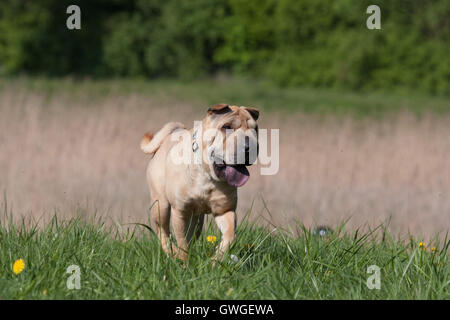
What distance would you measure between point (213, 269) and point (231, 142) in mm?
884

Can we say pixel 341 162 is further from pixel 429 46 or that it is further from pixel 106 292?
pixel 429 46

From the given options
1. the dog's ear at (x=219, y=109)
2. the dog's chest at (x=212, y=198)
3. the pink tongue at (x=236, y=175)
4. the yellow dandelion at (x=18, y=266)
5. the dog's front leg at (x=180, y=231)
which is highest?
the dog's ear at (x=219, y=109)

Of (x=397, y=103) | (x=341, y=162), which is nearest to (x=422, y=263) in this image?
(x=341, y=162)

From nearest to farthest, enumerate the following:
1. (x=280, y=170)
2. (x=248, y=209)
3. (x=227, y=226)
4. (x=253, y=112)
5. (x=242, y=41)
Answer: (x=253, y=112), (x=227, y=226), (x=248, y=209), (x=280, y=170), (x=242, y=41)

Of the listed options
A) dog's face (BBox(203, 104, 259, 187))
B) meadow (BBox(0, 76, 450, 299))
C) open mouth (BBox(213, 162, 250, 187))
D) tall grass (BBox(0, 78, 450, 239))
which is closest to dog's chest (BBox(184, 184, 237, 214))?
dog's face (BBox(203, 104, 259, 187))

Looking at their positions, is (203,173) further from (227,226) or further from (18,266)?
(18,266)

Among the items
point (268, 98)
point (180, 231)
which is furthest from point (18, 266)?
point (268, 98)

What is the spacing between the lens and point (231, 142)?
3.65m

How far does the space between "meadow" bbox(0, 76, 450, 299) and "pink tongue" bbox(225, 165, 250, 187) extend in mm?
617

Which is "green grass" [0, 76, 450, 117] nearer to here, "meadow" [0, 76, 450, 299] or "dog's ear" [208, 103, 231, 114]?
"meadow" [0, 76, 450, 299]

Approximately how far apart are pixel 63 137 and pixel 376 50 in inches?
619

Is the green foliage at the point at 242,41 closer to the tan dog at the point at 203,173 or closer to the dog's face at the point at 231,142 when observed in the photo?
the tan dog at the point at 203,173

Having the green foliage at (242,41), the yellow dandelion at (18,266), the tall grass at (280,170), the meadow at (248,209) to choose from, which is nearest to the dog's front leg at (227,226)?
the meadow at (248,209)

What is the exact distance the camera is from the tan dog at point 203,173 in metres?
3.70
